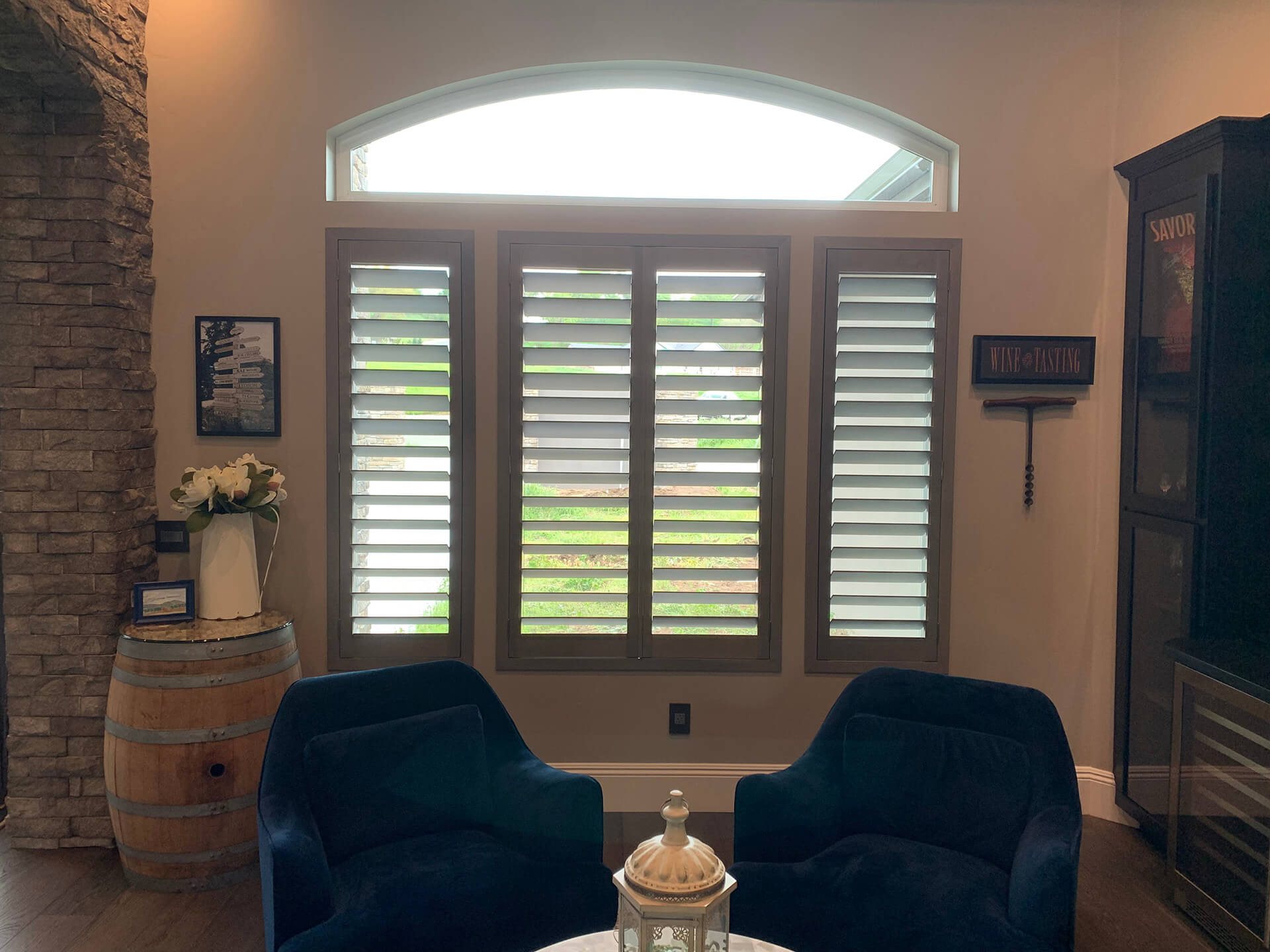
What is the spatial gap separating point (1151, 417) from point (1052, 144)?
1099 mm

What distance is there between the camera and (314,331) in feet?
10.4

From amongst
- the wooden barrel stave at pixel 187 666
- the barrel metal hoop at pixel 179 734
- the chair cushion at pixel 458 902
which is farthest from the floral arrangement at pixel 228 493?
the chair cushion at pixel 458 902

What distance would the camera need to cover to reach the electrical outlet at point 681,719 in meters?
3.28

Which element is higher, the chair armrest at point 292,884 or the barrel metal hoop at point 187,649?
the barrel metal hoop at point 187,649

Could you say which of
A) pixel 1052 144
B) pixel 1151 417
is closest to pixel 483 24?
pixel 1052 144

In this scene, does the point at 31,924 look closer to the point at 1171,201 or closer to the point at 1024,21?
the point at 1171,201

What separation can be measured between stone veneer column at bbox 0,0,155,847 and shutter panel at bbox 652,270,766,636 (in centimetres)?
191

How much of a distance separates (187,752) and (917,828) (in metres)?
2.17

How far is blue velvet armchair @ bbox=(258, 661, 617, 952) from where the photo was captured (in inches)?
72.4

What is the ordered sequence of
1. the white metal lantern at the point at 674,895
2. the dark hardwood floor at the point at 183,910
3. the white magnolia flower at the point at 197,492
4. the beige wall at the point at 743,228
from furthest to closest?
1. the beige wall at the point at 743,228
2. the white magnolia flower at the point at 197,492
3. the dark hardwood floor at the point at 183,910
4. the white metal lantern at the point at 674,895

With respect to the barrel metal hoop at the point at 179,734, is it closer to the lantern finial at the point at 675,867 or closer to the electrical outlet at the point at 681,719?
the electrical outlet at the point at 681,719

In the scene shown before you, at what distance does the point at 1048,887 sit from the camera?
1.81 meters

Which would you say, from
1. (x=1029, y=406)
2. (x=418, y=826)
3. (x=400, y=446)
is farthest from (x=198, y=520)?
(x=1029, y=406)

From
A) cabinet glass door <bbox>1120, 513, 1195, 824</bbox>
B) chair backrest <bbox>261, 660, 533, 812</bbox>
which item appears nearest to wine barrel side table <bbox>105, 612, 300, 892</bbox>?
chair backrest <bbox>261, 660, 533, 812</bbox>
